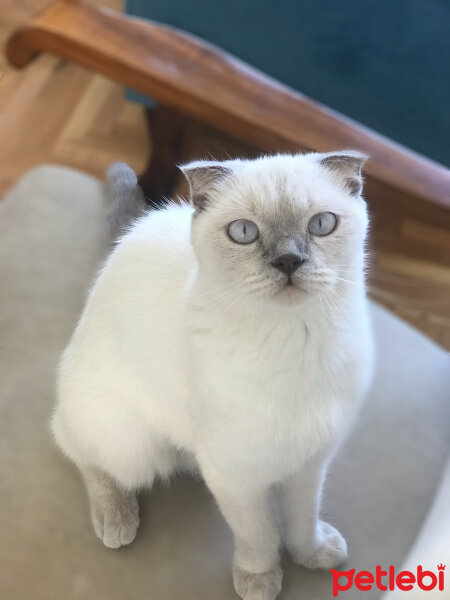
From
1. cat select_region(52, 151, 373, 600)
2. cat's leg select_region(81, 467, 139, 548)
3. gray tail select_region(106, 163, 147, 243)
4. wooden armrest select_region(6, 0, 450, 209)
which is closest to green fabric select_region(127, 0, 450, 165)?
wooden armrest select_region(6, 0, 450, 209)

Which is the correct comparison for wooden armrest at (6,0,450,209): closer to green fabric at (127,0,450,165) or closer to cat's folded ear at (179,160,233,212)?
cat's folded ear at (179,160,233,212)

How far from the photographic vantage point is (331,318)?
0.65m

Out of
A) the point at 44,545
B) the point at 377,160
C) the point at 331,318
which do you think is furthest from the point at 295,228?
the point at 44,545

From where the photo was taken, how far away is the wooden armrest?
29.8 inches

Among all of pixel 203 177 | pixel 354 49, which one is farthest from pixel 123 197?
pixel 354 49

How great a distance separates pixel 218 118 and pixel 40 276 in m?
0.35

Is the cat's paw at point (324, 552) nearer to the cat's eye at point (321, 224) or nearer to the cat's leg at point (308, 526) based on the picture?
the cat's leg at point (308, 526)

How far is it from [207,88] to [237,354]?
353 mm

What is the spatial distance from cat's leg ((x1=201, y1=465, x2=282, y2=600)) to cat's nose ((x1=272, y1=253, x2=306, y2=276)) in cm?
30

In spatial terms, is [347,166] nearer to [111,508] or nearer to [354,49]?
[111,508]

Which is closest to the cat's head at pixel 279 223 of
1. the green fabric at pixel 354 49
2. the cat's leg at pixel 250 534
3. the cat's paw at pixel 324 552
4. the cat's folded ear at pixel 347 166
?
the cat's folded ear at pixel 347 166

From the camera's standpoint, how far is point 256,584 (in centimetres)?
78

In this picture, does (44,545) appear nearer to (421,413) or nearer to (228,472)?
(228,472)

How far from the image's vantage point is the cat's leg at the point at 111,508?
31.0 inches
